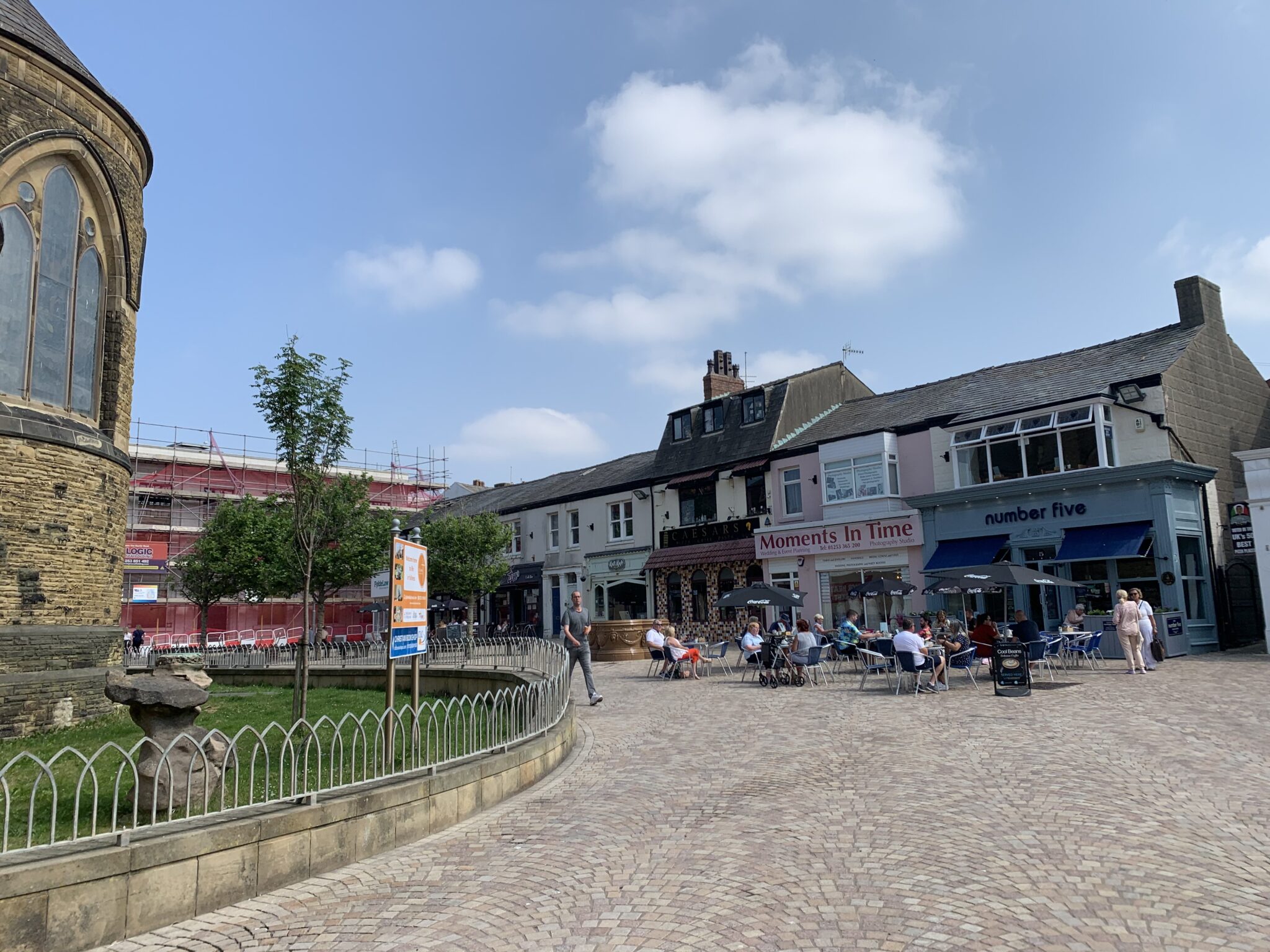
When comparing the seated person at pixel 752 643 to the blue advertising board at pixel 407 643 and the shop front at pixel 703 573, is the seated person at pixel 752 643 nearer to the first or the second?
the shop front at pixel 703 573

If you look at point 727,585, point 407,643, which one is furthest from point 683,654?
point 727,585

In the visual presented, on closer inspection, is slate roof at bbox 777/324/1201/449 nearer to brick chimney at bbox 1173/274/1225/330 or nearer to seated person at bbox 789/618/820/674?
brick chimney at bbox 1173/274/1225/330

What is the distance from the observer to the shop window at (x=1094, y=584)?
22625 mm

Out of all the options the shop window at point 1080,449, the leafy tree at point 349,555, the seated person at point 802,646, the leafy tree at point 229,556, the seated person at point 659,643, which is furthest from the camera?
the leafy tree at point 229,556

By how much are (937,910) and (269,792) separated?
5041 millimetres

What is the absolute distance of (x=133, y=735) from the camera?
11086 mm

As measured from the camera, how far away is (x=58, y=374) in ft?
44.6

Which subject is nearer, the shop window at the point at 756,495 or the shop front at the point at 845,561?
the shop front at the point at 845,561

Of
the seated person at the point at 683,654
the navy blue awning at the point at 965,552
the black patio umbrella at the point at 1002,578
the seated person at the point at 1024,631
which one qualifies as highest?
the navy blue awning at the point at 965,552

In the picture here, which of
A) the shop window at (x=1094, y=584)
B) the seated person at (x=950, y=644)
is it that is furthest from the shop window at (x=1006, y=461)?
the seated person at (x=950, y=644)

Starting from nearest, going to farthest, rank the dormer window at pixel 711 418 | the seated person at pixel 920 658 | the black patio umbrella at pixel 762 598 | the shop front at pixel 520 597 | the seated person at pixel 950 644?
1. the seated person at pixel 920 658
2. the seated person at pixel 950 644
3. the black patio umbrella at pixel 762 598
4. the dormer window at pixel 711 418
5. the shop front at pixel 520 597

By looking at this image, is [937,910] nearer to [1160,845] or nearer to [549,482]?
[1160,845]

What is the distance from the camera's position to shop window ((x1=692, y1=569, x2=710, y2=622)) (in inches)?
1315

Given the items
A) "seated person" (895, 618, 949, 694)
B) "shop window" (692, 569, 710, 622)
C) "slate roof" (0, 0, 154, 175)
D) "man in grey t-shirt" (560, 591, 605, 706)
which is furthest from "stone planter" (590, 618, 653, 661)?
"slate roof" (0, 0, 154, 175)
